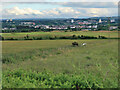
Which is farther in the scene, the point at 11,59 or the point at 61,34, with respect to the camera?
the point at 61,34

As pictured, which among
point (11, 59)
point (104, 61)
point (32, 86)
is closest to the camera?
point (32, 86)

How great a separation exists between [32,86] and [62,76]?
0.81 metres

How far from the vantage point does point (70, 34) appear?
14.1 metres

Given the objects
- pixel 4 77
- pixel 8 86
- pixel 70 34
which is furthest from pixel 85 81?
pixel 70 34

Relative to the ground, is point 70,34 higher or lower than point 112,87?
higher

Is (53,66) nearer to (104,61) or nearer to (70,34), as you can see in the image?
(104,61)

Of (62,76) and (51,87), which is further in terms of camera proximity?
(62,76)

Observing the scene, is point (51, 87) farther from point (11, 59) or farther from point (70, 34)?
point (70, 34)

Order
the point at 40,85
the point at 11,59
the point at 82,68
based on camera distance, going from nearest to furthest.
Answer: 1. the point at 40,85
2. the point at 82,68
3. the point at 11,59

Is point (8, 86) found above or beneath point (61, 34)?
beneath

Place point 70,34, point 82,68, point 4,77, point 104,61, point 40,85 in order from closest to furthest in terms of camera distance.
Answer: point 40,85
point 4,77
point 82,68
point 104,61
point 70,34

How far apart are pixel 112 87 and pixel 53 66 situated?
1.72m

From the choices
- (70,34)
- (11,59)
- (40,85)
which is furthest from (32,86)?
(70,34)

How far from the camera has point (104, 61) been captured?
5.21m
